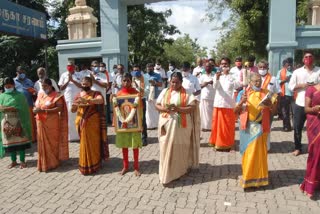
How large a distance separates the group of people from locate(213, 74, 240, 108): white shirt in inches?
0.8

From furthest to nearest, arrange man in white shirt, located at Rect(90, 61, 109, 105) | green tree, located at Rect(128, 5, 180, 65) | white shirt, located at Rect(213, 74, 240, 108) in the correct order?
1. green tree, located at Rect(128, 5, 180, 65)
2. man in white shirt, located at Rect(90, 61, 109, 105)
3. white shirt, located at Rect(213, 74, 240, 108)

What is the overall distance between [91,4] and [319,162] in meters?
16.7

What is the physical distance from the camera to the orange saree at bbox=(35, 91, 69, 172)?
19.2 feet

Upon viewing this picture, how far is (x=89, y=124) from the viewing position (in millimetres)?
5527

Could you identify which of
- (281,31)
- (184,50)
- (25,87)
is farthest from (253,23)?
(184,50)

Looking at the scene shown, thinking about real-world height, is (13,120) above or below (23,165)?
above

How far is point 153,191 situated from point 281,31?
680 centimetres

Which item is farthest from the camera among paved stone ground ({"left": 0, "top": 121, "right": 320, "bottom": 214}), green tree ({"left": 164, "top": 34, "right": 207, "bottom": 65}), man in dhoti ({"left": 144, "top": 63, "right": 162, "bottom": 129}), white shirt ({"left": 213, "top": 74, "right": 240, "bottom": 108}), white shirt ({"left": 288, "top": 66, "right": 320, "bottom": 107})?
green tree ({"left": 164, "top": 34, "right": 207, "bottom": 65})

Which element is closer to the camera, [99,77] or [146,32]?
[99,77]

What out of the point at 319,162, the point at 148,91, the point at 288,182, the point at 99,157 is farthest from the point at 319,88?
the point at 148,91

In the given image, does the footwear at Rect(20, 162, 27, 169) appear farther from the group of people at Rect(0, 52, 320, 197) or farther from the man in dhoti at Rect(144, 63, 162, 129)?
the man in dhoti at Rect(144, 63, 162, 129)

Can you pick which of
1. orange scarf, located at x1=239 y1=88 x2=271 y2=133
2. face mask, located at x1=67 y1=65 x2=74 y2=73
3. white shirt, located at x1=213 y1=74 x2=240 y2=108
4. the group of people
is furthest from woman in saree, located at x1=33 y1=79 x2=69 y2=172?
orange scarf, located at x1=239 y1=88 x2=271 y2=133

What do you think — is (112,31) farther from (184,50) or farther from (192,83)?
(184,50)

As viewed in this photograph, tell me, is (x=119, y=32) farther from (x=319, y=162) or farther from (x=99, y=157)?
(x=319, y=162)
